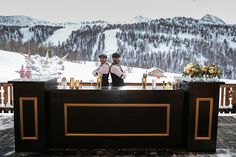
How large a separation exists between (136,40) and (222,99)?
270 centimetres

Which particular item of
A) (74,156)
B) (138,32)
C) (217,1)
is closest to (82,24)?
(138,32)

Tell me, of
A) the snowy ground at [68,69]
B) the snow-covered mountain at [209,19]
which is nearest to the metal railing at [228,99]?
the snowy ground at [68,69]

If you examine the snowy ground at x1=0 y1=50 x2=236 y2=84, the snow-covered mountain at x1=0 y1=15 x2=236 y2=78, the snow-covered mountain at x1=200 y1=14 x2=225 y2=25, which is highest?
the snow-covered mountain at x1=200 y1=14 x2=225 y2=25

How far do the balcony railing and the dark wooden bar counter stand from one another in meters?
3.09

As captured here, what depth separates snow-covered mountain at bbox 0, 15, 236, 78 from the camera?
7238 millimetres

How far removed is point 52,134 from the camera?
4.07 metres

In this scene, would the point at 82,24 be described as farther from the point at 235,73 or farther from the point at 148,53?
the point at 235,73

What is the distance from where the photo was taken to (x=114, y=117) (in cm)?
404

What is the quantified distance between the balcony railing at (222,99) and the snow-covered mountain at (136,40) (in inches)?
28.0

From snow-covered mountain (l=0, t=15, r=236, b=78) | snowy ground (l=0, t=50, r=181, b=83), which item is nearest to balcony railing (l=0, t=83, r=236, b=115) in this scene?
snowy ground (l=0, t=50, r=181, b=83)

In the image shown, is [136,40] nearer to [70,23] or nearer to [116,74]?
[70,23]

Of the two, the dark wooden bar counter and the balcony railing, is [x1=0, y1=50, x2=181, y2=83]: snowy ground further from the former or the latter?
the dark wooden bar counter

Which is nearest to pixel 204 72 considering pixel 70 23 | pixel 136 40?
pixel 136 40

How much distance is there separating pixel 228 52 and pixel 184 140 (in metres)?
4.28
